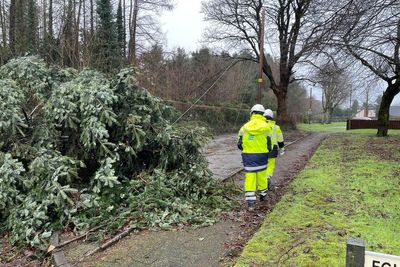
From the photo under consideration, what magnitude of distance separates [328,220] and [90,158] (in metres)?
4.13

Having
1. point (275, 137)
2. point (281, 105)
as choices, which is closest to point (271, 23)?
point (281, 105)

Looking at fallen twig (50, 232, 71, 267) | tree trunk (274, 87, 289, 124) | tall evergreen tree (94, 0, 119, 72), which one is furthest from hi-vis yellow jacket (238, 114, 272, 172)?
tree trunk (274, 87, 289, 124)

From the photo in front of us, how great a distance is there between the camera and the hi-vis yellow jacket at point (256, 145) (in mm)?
5711

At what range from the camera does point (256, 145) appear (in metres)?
5.75

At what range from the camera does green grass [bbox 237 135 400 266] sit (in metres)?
3.87

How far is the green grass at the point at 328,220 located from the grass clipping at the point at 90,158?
1.25 meters

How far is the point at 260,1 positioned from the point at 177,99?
29.5 feet

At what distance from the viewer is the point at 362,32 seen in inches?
432

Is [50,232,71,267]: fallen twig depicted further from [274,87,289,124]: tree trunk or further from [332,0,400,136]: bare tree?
[274,87,289,124]: tree trunk

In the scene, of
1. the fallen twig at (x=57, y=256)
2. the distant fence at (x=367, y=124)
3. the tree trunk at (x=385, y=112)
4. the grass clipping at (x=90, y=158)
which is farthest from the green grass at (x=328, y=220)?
the distant fence at (x=367, y=124)

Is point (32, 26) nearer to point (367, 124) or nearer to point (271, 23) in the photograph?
point (271, 23)

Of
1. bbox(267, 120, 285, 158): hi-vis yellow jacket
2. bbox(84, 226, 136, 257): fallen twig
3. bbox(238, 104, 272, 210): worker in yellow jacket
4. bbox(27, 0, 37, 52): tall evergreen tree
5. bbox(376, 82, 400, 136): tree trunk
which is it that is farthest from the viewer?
bbox(376, 82, 400, 136): tree trunk

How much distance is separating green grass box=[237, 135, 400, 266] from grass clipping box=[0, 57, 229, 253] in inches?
49.3

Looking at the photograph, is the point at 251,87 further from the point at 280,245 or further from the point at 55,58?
the point at 280,245
